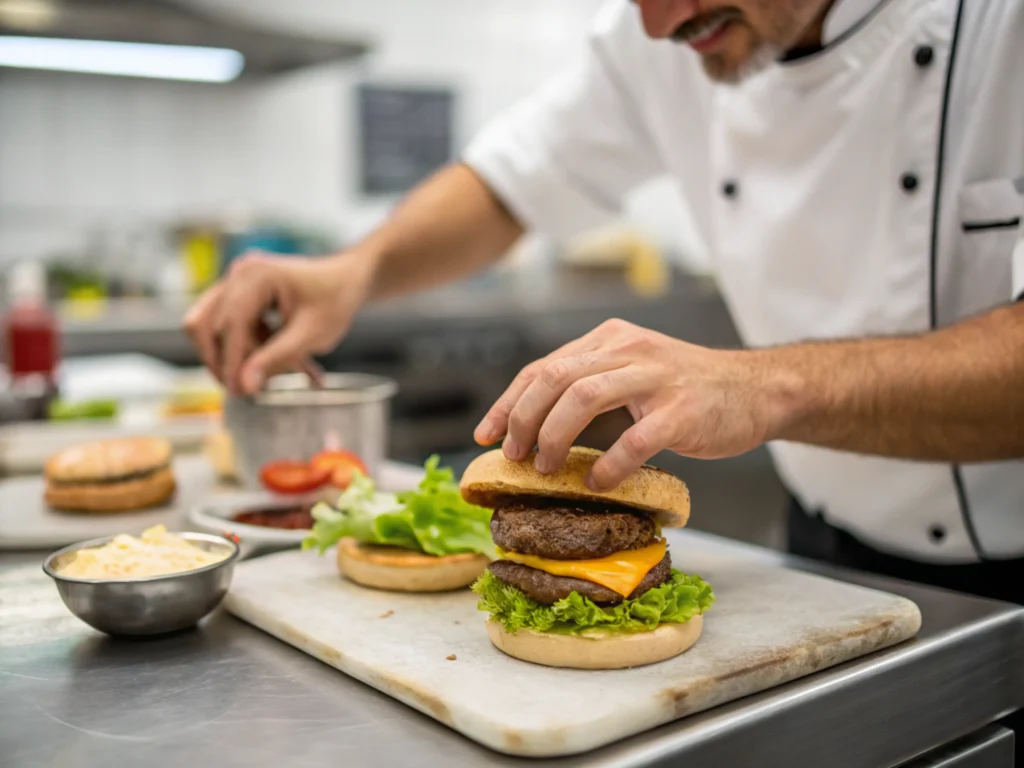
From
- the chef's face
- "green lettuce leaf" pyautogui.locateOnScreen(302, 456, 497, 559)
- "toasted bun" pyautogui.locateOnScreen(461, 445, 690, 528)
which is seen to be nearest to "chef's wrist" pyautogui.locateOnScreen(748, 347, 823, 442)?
"toasted bun" pyautogui.locateOnScreen(461, 445, 690, 528)

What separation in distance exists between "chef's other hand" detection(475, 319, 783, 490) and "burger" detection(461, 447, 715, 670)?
5 centimetres

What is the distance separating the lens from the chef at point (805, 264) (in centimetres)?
108

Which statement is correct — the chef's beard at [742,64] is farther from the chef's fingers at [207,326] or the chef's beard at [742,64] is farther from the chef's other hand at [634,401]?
the chef's fingers at [207,326]

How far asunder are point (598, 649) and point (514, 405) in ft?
0.87

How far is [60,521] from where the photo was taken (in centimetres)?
158

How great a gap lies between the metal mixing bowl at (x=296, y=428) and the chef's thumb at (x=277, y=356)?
0.04 meters

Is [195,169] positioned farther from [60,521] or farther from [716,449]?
Answer: [716,449]

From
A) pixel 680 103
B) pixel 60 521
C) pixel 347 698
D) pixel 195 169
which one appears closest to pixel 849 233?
pixel 680 103

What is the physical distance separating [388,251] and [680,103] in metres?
0.65

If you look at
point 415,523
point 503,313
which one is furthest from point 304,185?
point 415,523

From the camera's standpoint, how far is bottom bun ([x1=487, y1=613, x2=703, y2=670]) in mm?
989

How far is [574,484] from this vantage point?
1.06 meters

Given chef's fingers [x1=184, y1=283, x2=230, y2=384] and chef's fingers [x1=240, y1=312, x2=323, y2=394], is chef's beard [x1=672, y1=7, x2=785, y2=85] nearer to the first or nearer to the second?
chef's fingers [x1=240, y1=312, x2=323, y2=394]

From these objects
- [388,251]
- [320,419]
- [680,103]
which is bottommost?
[320,419]
